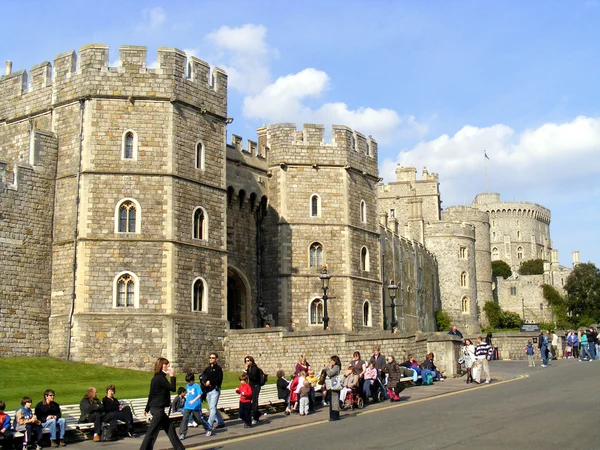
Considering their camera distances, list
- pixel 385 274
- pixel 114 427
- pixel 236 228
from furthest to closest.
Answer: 1. pixel 385 274
2. pixel 236 228
3. pixel 114 427

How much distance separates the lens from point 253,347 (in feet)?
102

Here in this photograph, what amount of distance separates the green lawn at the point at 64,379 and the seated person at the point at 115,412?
4.05 m

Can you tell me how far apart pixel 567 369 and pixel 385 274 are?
22537 mm

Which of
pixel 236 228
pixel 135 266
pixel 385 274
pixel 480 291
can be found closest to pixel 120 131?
pixel 135 266

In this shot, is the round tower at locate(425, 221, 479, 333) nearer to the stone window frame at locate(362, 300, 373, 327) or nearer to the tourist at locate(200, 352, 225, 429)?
the stone window frame at locate(362, 300, 373, 327)

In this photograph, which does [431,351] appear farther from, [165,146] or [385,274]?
[385,274]

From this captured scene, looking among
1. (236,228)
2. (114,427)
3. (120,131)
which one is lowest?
(114,427)

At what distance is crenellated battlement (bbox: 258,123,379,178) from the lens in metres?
38.1

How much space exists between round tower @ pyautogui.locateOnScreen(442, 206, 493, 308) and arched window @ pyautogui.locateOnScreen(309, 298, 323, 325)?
51.1 m

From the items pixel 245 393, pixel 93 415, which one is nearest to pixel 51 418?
pixel 93 415

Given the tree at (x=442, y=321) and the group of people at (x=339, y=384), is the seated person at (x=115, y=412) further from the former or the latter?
the tree at (x=442, y=321)

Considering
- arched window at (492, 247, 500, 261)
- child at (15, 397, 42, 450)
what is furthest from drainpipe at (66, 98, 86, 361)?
arched window at (492, 247, 500, 261)

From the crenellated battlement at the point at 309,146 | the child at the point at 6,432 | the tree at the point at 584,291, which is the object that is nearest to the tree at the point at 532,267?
the tree at the point at 584,291

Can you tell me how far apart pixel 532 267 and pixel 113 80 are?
10884 centimetres
